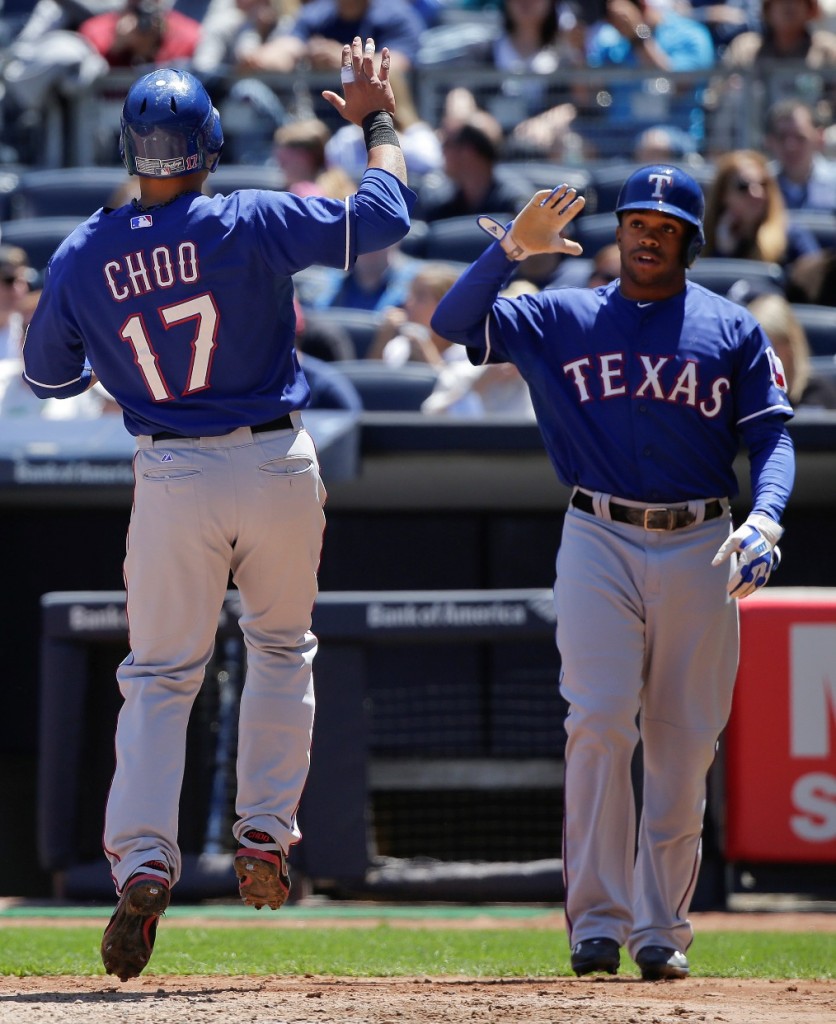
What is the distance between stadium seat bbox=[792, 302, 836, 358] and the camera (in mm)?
7992

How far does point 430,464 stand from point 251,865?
3319mm

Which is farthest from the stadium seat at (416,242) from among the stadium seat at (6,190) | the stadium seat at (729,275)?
the stadium seat at (6,190)

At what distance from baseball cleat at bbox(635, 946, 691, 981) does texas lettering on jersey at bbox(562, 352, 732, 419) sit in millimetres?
1280

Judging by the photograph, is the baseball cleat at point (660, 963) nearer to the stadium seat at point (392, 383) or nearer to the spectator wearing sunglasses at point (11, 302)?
the stadium seat at point (392, 383)

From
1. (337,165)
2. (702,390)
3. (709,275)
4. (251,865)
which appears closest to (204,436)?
(251,865)

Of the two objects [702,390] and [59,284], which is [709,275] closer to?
[702,390]

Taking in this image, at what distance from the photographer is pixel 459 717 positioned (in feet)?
23.0

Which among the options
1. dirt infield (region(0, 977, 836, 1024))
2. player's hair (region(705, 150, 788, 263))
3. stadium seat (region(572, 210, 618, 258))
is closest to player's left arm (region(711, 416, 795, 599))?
dirt infield (region(0, 977, 836, 1024))

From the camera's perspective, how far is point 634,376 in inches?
158

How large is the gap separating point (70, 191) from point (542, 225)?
6119 mm

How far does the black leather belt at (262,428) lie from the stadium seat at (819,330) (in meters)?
4.88

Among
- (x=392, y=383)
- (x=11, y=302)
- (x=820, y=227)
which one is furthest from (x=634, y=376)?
(x=820, y=227)

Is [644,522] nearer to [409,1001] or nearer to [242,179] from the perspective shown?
[409,1001]

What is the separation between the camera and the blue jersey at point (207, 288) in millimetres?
3479
